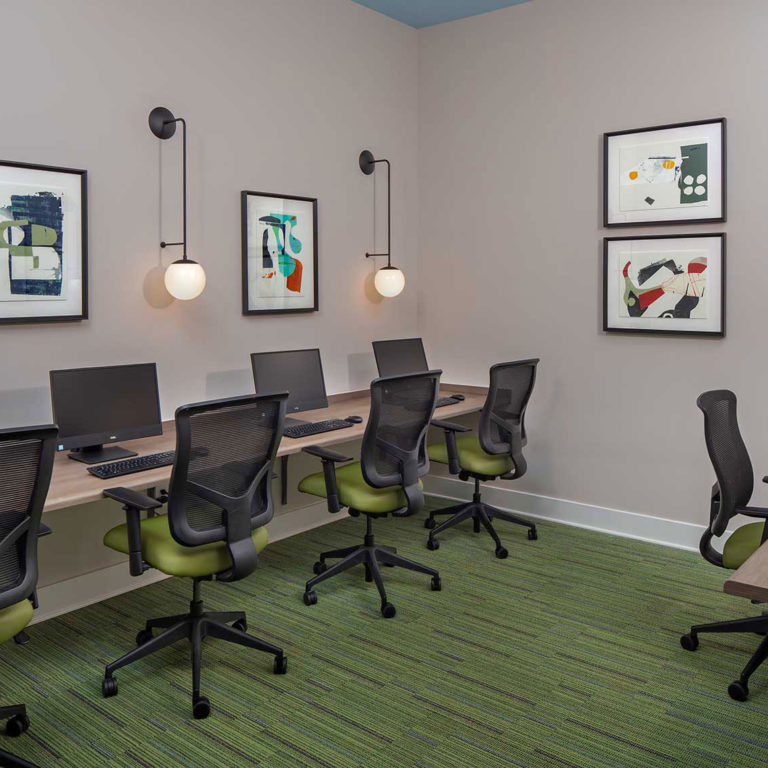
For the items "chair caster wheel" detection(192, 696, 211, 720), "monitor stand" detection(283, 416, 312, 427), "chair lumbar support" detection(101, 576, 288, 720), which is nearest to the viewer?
"chair caster wheel" detection(192, 696, 211, 720)

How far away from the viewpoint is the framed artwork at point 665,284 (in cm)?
317

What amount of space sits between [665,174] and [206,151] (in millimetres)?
1854

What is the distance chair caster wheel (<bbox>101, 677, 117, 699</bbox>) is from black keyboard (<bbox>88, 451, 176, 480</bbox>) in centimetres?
54

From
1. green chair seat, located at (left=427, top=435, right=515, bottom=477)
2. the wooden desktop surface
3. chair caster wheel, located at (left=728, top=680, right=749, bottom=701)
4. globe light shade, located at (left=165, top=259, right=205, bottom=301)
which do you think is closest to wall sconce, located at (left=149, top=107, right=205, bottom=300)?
globe light shade, located at (left=165, top=259, right=205, bottom=301)

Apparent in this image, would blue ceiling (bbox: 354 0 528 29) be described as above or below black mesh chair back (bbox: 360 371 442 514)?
above

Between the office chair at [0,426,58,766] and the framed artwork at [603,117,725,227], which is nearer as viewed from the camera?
the office chair at [0,426,58,766]

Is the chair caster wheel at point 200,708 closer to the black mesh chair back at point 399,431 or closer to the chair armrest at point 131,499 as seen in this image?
the chair armrest at point 131,499

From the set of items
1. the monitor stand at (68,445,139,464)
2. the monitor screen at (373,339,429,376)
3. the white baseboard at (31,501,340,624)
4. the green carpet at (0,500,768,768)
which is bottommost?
the green carpet at (0,500,768,768)

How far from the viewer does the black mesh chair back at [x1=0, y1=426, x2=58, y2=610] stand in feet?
5.50

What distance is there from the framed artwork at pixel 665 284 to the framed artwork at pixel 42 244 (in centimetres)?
214

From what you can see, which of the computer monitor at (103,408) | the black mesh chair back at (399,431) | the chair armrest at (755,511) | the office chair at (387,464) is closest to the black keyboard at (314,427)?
the office chair at (387,464)

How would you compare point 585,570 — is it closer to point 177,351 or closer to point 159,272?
point 177,351

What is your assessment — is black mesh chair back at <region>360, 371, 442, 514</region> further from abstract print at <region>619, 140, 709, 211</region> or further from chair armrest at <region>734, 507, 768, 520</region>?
abstract print at <region>619, 140, 709, 211</region>

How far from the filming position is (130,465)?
7.72ft
